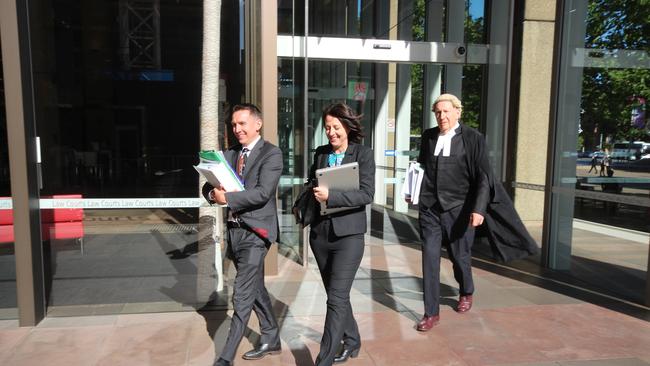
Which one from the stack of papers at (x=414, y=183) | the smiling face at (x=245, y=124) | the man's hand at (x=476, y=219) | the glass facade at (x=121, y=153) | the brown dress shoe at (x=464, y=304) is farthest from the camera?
the glass facade at (x=121, y=153)

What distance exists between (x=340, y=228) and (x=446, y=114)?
1.60 meters

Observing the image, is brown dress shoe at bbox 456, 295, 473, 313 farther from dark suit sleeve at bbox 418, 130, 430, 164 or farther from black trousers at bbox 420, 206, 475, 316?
dark suit sleeve at bbox 418, 130, 430, 164

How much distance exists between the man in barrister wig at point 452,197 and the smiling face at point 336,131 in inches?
49.7

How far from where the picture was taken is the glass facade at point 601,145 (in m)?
5.14

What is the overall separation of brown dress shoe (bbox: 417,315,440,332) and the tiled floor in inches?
2.5

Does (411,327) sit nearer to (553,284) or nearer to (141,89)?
(553,284)

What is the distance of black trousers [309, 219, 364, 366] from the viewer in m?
2.83

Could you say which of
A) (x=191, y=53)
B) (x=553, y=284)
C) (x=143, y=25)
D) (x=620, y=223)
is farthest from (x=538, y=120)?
(x=143, y=25)

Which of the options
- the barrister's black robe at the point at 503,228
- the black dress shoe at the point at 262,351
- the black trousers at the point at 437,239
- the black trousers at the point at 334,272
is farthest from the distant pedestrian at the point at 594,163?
the black dress shoe at the point at 262,351

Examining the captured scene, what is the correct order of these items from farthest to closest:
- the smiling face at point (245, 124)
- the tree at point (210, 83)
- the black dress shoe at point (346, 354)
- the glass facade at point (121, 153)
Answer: the tree at point (210, 83) → the glass facade at point (121, 153) → the black dress shoe at point (346, 354) → the smiling face at point (245, 124)

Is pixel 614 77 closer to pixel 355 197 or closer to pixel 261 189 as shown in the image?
pixel 355 197

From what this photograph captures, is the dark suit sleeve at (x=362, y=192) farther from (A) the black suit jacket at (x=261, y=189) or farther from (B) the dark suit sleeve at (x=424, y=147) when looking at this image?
(B) the dark suit sleeve at (x=424, y=147)

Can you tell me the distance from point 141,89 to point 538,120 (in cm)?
980

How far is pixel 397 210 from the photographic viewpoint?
990cm
